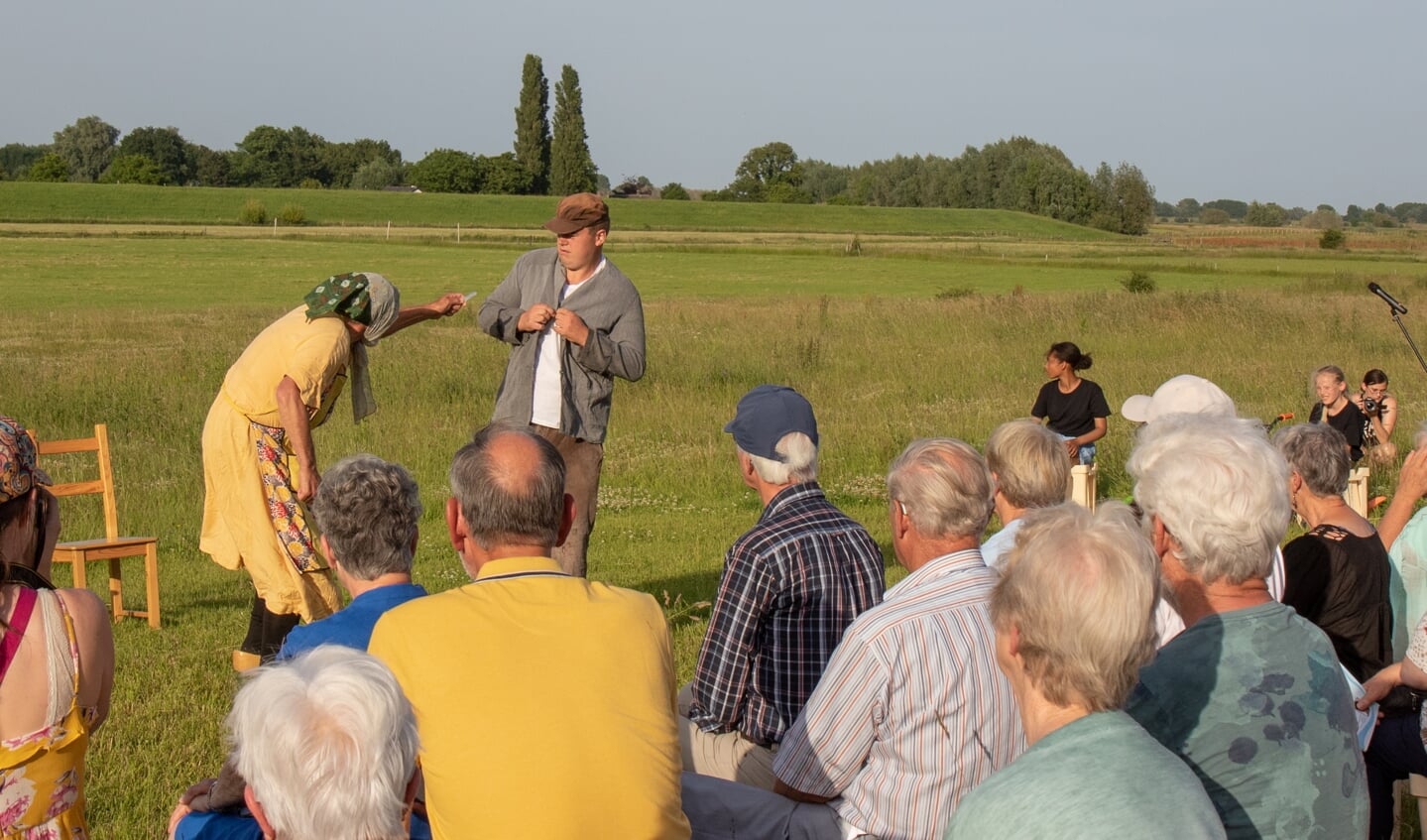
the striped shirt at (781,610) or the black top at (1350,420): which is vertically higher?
the striped shirt at (781,610)

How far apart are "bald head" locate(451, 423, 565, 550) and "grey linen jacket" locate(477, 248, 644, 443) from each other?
3136 mm

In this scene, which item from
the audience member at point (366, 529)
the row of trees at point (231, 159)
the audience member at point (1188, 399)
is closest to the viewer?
the audience member at point (366, 529)

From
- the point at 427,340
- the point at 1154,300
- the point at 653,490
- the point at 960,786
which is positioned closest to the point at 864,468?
the point at 653,490

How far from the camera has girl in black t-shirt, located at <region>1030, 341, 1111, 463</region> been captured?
10.8m

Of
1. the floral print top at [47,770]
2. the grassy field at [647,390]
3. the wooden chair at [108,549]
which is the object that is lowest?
the grassy field at [647,390]

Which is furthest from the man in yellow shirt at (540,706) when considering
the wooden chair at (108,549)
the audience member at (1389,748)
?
the wooden chair at (108,549)

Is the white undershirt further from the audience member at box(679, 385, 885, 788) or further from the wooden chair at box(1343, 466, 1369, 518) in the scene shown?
the wooden chair at box(1343, 466, 1369, 518)

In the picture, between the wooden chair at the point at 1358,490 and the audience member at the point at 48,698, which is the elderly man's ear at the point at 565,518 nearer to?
the audience member at the point at 48,698

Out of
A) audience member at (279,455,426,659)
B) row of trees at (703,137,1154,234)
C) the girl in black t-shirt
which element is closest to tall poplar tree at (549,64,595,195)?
row of trees at (703,137,1154,234)

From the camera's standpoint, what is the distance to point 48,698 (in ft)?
9.78

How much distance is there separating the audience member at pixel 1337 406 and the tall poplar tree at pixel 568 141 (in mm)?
110765

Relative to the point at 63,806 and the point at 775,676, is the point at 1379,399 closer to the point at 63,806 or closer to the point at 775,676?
the point at 775,676

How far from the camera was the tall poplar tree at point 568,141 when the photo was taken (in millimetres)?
118250

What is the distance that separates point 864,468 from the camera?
12109 mm
